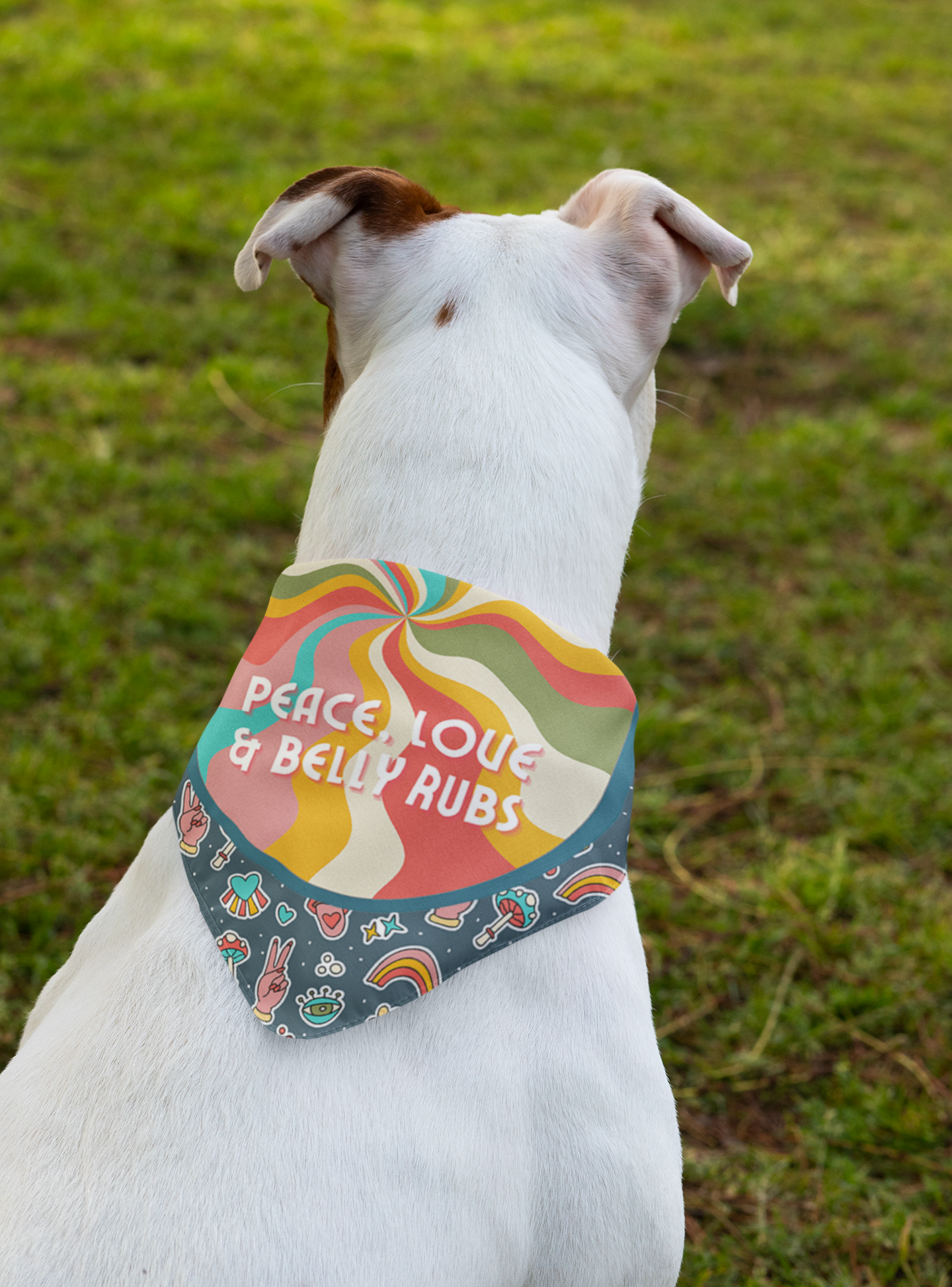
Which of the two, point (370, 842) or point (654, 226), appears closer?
point (370, 842)

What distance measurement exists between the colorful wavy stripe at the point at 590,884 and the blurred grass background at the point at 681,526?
0.24 metres

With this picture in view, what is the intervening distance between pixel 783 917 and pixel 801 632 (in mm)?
1226

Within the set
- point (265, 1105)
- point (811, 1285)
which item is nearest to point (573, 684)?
point (265, 1105)

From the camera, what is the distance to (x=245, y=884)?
141cm

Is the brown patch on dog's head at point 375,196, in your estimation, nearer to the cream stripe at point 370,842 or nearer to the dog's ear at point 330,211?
the dog's ear at point 330,211

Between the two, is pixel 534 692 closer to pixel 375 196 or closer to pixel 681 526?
pixel 375 196

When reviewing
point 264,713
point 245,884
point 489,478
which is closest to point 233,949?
point 245,884

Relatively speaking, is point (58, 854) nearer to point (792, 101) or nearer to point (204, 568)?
point (204, 568)

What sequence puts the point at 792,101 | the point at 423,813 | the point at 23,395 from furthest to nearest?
the point at 792,101 → the point at 23,395 → the point at 423,813

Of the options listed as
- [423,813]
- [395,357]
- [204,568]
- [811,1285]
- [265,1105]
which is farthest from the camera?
[204,568]

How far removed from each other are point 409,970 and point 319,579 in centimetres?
54

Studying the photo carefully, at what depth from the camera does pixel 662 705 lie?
141 inches

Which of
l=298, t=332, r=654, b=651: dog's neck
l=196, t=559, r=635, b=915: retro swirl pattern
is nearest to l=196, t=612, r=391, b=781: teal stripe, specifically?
l=196, t=559, r=635, b=915: retro swirl pattern

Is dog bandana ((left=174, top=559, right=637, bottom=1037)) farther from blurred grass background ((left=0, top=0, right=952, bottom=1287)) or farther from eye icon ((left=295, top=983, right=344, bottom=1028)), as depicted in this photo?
blurred grass background ((left=0, top=0, right=952, bottom=1287))
